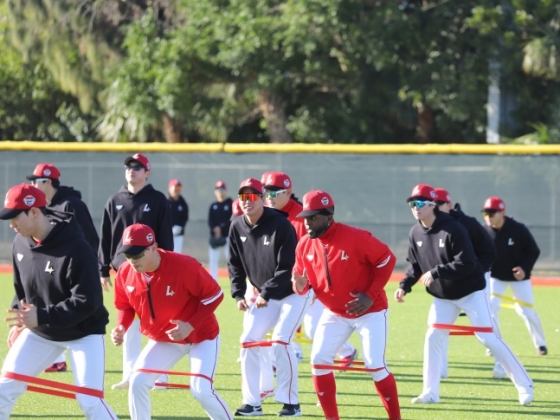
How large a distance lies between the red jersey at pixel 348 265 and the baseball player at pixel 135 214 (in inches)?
94.2

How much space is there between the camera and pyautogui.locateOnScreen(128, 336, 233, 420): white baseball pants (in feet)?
24.8

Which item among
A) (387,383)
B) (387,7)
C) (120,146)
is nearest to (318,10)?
(387,7)

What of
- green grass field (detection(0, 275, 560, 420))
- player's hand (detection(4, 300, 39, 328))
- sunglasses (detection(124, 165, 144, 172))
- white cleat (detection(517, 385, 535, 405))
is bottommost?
green grass field (detection(0, 275, 560, 420))

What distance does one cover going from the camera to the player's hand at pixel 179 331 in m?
7.53

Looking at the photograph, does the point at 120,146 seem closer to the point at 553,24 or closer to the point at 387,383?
the point at 553,24

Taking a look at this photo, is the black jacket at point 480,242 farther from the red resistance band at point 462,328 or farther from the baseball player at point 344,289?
the baseball player at point 344,289

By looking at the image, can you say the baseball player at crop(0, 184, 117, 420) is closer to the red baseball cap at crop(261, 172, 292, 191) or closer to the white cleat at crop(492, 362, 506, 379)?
the red baseball cap at crop(261, 172, 292, 191)

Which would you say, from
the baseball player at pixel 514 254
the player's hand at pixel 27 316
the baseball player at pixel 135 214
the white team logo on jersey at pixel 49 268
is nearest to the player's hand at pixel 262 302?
the baseball player at pixel 135 214

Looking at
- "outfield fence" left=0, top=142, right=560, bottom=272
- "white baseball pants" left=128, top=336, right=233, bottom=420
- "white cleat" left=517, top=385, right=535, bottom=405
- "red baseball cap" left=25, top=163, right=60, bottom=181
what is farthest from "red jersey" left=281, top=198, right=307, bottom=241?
"outfield fence" left=0, top=142, right=560, bottom=272

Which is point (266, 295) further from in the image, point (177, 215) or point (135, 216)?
point (177, 215)

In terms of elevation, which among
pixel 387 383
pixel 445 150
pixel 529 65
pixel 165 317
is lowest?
pixel 387 383

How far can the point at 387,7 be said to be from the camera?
2619cm

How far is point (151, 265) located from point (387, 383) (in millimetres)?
2385

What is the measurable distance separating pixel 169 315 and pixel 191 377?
48cm
